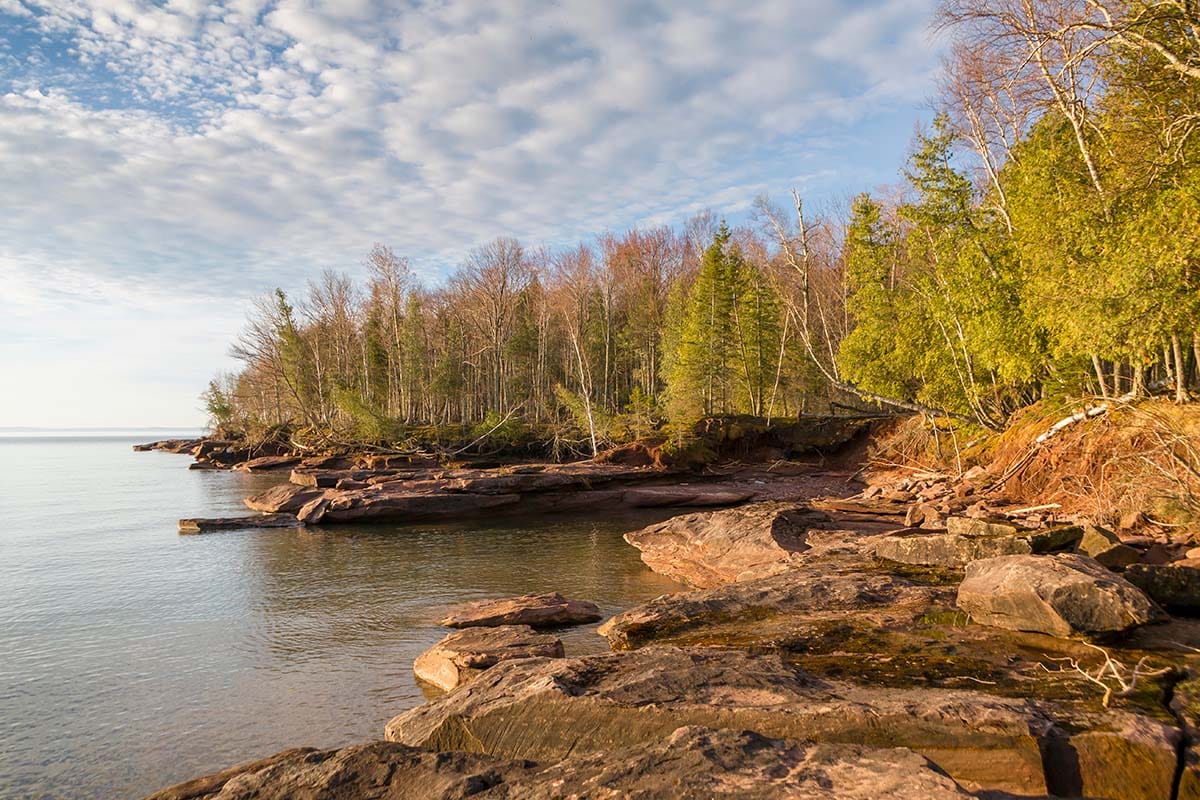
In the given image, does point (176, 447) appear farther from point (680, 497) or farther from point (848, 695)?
point (848, 695)

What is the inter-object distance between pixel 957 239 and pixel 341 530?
2385 centimetres

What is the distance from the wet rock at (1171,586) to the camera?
22.6 ft

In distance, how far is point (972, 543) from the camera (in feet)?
31.6

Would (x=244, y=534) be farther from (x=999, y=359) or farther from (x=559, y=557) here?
(x=999, y=359)

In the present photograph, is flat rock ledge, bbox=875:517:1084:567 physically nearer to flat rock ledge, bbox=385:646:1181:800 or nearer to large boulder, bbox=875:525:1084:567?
large boulder, bbox=875:525:1084:567

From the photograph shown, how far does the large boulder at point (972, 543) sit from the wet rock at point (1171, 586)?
5.82 feet

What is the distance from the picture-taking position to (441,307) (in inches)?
2287

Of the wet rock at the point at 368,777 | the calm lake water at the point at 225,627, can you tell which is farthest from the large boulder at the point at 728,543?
the wet rock at the point at 368,777

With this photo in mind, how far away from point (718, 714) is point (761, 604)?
4.17 meters

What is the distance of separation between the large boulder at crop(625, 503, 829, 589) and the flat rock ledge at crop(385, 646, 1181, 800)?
21.5 ft

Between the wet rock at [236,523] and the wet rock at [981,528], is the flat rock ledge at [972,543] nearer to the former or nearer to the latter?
the wet rock at [981,528]

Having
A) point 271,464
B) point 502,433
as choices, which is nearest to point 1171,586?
point 502,433

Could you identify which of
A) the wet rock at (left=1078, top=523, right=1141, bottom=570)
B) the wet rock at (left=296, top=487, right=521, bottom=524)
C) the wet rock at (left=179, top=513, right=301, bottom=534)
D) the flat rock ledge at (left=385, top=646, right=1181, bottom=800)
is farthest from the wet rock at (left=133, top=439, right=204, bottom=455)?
the wet rock at (left=1078, top=523, right=1141, bottom=570)

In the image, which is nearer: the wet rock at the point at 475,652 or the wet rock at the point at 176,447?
the wet rock at the point at 475,652
